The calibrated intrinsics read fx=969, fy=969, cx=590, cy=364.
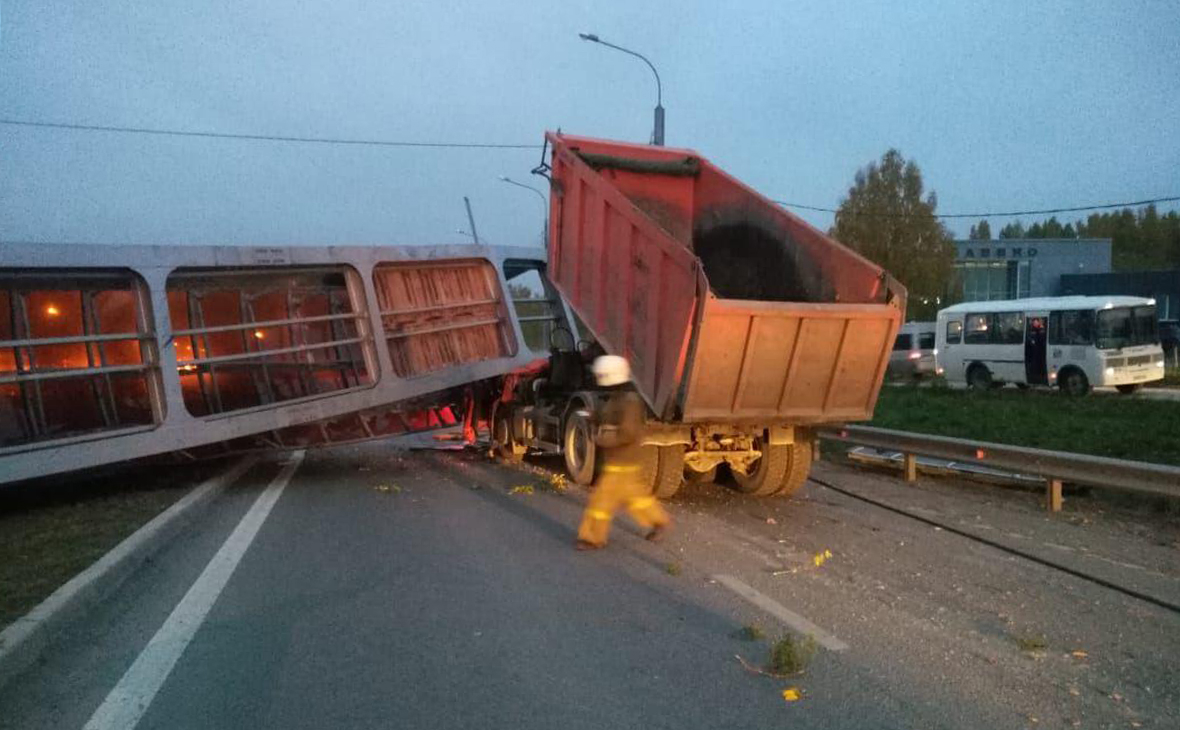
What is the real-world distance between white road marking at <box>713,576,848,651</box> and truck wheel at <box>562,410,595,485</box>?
421 cm

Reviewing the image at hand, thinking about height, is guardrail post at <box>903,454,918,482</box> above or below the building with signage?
below

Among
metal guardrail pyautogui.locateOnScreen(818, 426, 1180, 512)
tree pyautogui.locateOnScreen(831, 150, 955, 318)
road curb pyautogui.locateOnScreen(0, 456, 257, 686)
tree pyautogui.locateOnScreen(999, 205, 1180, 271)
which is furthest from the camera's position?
tree pyautogui.locateOnScreen(999, 205, 1180, 271)

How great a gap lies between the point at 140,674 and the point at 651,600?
10.2 feet

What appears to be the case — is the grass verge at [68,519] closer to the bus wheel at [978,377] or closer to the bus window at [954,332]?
the bus wheel at [978,377]

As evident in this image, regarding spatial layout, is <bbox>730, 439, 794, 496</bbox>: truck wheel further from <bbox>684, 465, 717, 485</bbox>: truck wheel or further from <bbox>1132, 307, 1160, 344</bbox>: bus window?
<bbox>1132, 307, 1160, 344</bbox>: bus window

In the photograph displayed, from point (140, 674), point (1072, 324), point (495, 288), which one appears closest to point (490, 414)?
point (495, 288)

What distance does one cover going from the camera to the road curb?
17.2 feet

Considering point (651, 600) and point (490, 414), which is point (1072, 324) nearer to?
point (490, 414)

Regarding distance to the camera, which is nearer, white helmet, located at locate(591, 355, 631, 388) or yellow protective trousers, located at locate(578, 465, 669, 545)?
yellow protective trousers, located at locate(578, 465, 669, 545)

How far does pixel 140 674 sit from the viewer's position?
5195 millimetres

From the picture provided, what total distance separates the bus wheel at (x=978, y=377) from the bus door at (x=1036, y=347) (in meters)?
1.33

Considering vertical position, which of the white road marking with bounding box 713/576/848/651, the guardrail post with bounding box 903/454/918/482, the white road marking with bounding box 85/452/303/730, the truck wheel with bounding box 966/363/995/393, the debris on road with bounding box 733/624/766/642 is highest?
the white road marking with bounding box 85/452/303/730

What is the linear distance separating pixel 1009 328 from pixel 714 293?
57.9 ft

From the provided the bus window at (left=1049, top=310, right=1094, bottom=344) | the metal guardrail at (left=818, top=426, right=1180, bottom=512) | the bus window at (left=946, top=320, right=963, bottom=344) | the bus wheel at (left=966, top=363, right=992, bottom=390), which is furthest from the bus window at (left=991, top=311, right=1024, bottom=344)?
the metal guardrail at (left=818, top=426, right=1180, bottom=512)
